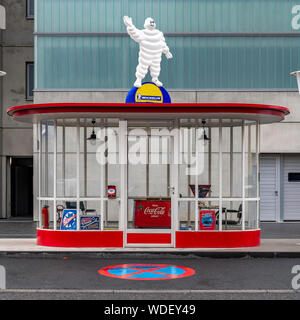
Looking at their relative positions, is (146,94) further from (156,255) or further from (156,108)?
(156,255)

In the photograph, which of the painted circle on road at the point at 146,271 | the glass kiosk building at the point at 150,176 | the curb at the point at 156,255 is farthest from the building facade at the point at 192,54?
the painted circle on road at the point at 146,271

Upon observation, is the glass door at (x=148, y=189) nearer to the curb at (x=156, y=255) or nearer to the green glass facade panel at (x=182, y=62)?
the curb at (x=156, y=255)

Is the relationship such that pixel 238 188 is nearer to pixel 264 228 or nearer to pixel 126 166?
pixel 126 166

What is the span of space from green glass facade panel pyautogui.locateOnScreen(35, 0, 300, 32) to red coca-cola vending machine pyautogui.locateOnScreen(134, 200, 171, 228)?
34.2 ft

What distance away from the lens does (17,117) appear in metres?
12.5

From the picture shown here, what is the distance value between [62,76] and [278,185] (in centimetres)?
923

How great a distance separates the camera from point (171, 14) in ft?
68.9

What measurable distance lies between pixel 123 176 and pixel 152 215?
1104 mm

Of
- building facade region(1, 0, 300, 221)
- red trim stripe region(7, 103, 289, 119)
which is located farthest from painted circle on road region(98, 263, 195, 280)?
building facade region(1, 0, 300, 221)

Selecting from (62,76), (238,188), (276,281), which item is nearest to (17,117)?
(238,188)

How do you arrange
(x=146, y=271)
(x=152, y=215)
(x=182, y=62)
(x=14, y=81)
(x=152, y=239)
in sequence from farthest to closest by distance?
1. (x=14, y=81)
2. (x=182, y=62)
3. (x=152, y=215)
4. (x=152, y=239)
5. (x=146, y=271)

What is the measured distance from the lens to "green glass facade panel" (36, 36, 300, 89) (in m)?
20.9

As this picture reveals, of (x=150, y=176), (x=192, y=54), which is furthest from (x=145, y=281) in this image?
(x=192, y=54)

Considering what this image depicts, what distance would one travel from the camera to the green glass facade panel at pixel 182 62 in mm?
20859
